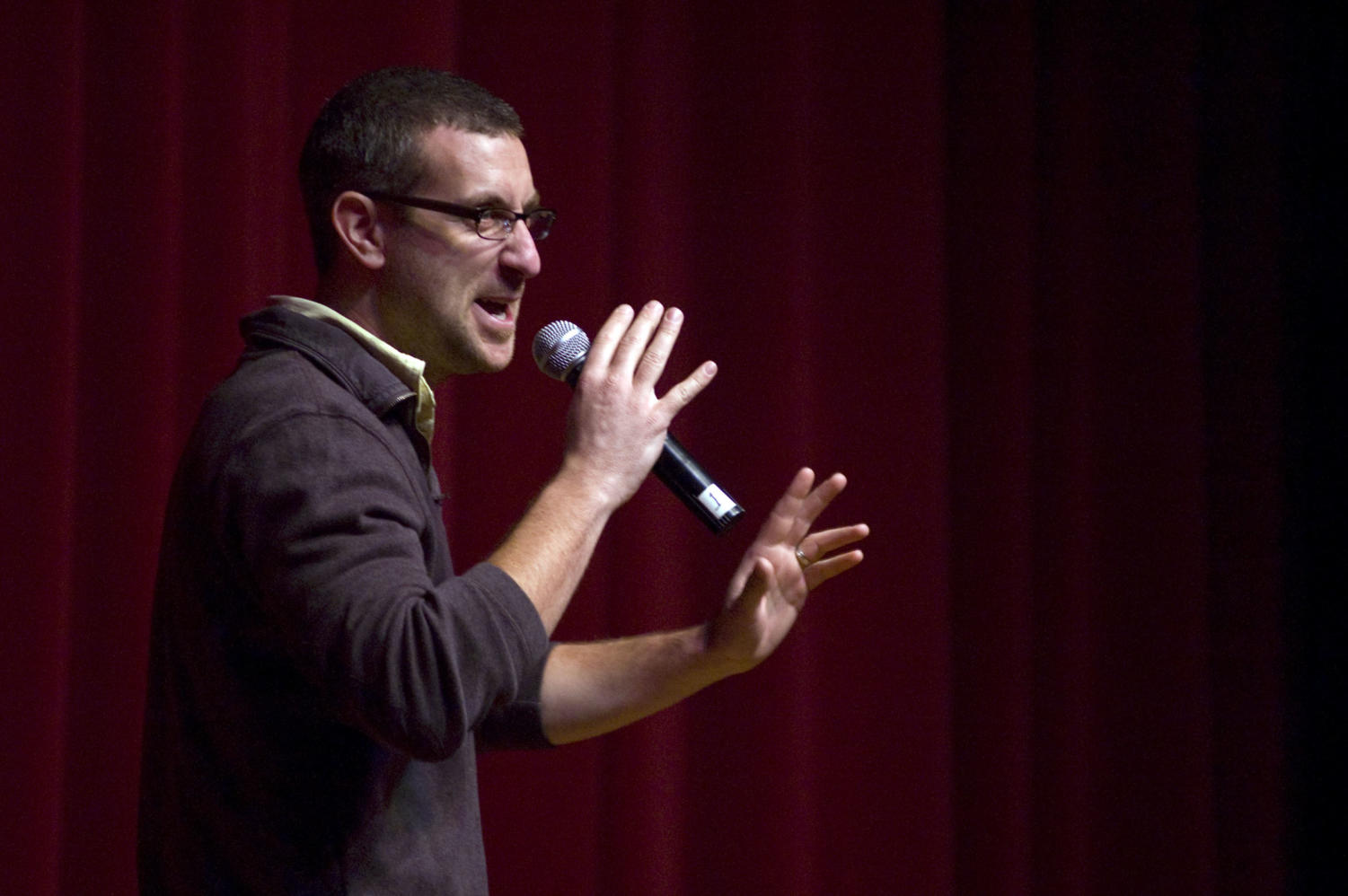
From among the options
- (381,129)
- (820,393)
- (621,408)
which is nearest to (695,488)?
(621,408)

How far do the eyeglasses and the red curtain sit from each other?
692 millimetres

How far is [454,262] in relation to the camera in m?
1.26

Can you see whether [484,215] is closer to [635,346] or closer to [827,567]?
[635,346]

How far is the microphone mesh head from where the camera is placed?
4.28 ft

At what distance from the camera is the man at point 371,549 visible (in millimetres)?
909

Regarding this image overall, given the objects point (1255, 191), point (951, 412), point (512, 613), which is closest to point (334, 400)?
point (512, 613)

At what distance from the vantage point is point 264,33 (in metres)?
1.89

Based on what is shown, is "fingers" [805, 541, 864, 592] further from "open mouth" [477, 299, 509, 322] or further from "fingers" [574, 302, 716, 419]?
"open mouth" [477, 299, 509, 322]

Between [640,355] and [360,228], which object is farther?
[360,228]

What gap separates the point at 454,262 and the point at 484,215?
0.06 meters

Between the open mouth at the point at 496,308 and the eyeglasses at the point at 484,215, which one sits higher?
the eyeglasses at the point at 484,215

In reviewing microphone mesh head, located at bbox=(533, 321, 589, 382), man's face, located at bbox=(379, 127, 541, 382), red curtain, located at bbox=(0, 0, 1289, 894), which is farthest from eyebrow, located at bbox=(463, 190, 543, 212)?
red curtain, located at bbox=(0, 0, 1289, 894)

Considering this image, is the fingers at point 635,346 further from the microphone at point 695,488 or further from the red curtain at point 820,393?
the red curtain at point 820,393

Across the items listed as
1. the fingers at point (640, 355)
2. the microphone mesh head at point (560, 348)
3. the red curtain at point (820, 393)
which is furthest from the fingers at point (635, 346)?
the red curtain at point (820, 393)
